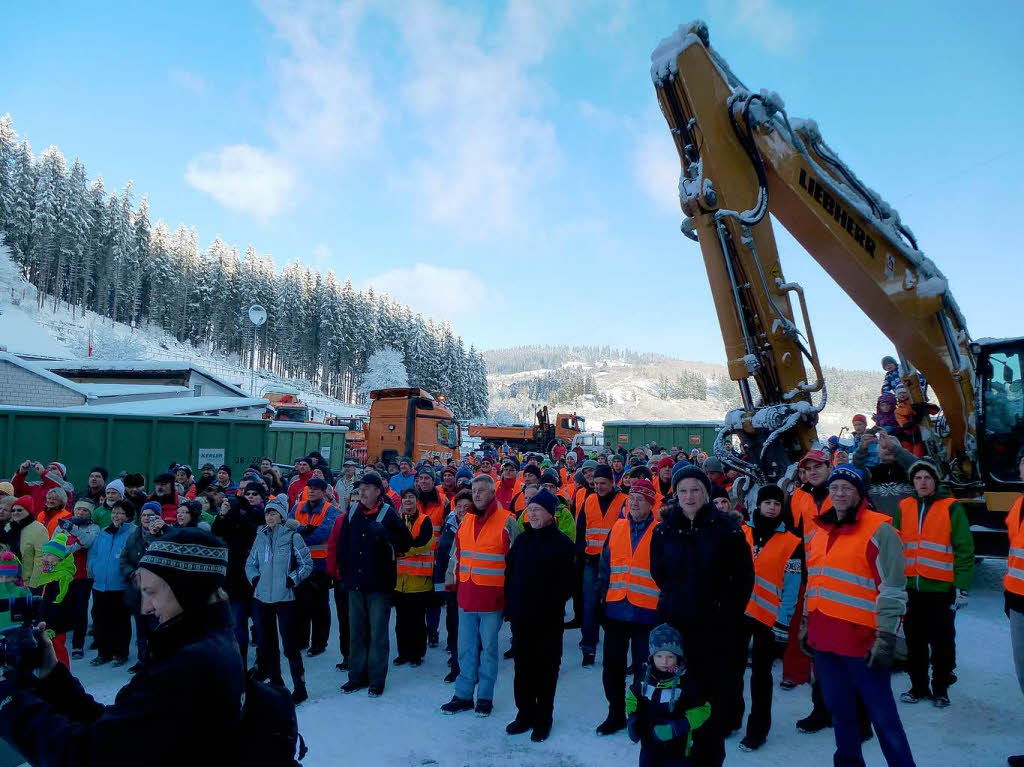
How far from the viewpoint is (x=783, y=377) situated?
278 inches

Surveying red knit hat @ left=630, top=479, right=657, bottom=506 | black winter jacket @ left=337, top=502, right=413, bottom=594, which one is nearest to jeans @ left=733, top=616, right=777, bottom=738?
red knit hat @ left=630, top=479, right=657, bottom=506

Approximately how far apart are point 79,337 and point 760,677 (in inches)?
2582

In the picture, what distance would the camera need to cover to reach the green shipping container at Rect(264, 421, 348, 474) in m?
17.4

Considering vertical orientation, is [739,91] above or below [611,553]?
above

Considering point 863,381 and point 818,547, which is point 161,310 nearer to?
point 818,547

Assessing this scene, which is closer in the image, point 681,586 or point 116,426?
point 681,586

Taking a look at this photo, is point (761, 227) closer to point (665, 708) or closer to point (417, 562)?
point (417, 562)

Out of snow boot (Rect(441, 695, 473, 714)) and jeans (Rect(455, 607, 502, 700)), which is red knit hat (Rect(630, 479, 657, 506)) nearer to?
jeans (Rect(455, 607, 502, 700))

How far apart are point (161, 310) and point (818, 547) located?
77.2 metres

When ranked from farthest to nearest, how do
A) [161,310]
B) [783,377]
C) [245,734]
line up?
[161,310]
[783,377]
[245,734]

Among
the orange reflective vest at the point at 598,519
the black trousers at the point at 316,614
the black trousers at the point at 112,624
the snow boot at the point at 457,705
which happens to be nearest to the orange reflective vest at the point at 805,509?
the orange reflective vest at the point at 598,519

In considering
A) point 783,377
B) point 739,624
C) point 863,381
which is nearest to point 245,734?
point 739,624

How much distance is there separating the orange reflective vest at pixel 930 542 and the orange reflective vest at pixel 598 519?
253 cm

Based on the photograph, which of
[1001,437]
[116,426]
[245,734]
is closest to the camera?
[245,734]
